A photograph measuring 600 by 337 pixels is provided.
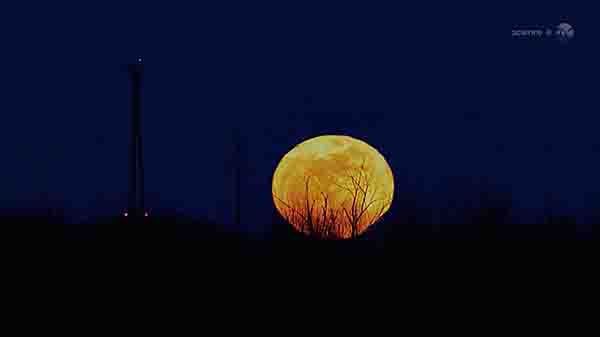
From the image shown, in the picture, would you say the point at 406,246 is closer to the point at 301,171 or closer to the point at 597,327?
the point at 597,327

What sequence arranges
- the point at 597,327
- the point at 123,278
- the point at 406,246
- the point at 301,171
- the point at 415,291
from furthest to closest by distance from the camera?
1. the point at 301,171
2. the point at 406,246
3. the point at 123,278
4. the point at 415,291
5. the point at 597,327

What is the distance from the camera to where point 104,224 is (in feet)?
30.6

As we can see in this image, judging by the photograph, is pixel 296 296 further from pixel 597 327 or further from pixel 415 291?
pixel 597 327

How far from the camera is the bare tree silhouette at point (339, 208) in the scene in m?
8.07

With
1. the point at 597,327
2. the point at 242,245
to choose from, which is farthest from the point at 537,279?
the point at 242,245

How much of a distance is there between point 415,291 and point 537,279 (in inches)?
47.5

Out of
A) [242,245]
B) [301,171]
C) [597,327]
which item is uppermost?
[301,171]

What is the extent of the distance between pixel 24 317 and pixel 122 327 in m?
0.85

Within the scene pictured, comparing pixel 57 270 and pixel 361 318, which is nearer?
pixel 361 318

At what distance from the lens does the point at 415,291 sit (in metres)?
7.14

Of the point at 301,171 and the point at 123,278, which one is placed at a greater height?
the point at 301,171

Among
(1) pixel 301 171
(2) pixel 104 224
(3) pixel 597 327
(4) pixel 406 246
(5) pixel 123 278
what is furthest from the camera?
(1) pixel 301 171

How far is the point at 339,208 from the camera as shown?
370 inches

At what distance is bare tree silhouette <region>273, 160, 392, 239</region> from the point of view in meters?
8.07
